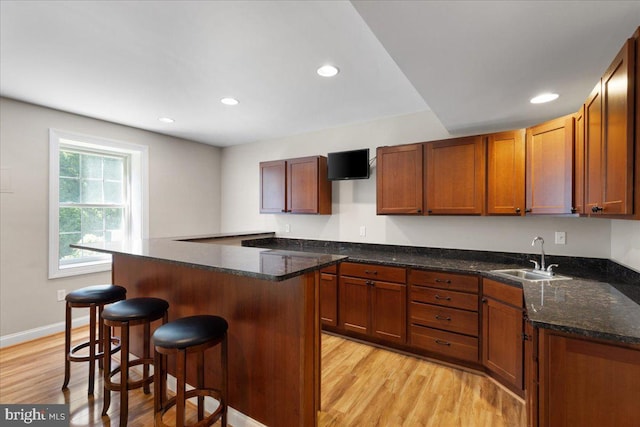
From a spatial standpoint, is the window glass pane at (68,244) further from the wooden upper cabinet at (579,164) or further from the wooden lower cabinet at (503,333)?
the wooden upper cabinet at (579,164)

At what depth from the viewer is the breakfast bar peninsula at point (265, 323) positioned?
1571 millimetres

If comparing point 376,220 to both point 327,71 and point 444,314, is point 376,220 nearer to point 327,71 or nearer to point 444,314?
point 444,314

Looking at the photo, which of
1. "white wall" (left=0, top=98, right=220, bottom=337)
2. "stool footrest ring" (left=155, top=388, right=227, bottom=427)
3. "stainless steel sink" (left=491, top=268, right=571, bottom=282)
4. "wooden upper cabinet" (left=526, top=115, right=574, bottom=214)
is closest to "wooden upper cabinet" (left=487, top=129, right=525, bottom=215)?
"wooden upper cabinet" (left=526, top=115, right=574, bottom=214)

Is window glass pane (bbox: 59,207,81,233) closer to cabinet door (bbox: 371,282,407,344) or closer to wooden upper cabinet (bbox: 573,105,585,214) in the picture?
cabinet door (bbox: 371,282,407,344)

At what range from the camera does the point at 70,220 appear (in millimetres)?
3553

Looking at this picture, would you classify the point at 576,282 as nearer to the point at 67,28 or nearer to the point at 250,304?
the point at 250,304

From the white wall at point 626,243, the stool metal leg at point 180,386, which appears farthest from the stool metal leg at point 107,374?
the white wall at point 626,243

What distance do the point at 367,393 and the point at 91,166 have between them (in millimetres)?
4251

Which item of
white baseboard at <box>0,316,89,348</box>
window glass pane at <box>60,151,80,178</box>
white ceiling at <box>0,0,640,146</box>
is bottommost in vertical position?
white baseboard at <box>0,316,89,348</box>

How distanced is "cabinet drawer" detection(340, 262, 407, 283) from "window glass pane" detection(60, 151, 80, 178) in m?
3.54

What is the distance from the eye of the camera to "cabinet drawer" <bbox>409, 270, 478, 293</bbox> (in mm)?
2498

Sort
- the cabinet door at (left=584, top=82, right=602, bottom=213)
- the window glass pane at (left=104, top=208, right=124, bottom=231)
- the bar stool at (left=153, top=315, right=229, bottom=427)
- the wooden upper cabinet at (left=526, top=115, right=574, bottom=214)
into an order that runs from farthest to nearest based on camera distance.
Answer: the window glass pane at (left=104, top=208, right=124, bottom=231)
the wooden upper cabinet at (left=526, top=115, right=574, bottom=214)
the cabinet door at (left=584, top=82, right=602, bottom=213)
the bar stool at (left=153, top=315, right=229, bottom=427)

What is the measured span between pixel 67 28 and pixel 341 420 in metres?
3.14

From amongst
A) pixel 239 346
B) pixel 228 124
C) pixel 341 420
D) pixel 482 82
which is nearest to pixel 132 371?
pixel 239 346
